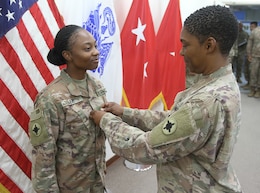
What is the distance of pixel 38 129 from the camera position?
4.02 feet

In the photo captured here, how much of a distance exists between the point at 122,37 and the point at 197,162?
5.53 ft

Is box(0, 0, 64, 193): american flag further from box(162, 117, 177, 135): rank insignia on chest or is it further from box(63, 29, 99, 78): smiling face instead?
box(162, 117, 177, 135): rank insignia on chest

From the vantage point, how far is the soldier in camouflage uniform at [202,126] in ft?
2.85

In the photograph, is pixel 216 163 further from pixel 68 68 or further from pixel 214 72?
pixel 68 68

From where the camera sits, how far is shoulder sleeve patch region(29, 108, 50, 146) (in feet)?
4.00

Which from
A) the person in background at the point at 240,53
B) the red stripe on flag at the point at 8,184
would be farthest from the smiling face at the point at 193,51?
the person in background at the point at 240,53

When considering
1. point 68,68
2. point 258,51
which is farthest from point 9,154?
point 258,51

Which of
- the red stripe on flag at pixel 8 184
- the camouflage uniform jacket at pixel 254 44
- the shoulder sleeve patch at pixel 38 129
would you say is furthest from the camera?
the camouflage uniform jacket at pixel 254 44

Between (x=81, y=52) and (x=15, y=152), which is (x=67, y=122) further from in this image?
(x=15, y=152)

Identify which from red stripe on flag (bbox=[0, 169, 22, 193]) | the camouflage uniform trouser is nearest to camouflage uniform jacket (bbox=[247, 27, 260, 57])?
the camouflage uniform trouser

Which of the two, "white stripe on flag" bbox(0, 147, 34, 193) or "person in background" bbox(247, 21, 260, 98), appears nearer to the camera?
"white stripe on flag" bbox(0, 147, 34, 193)

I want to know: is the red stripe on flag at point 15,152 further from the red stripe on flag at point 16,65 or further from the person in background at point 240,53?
the person in background at point 240,53

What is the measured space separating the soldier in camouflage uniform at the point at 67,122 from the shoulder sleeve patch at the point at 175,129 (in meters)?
0.49

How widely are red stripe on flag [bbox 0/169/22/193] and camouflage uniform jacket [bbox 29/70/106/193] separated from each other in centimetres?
24
